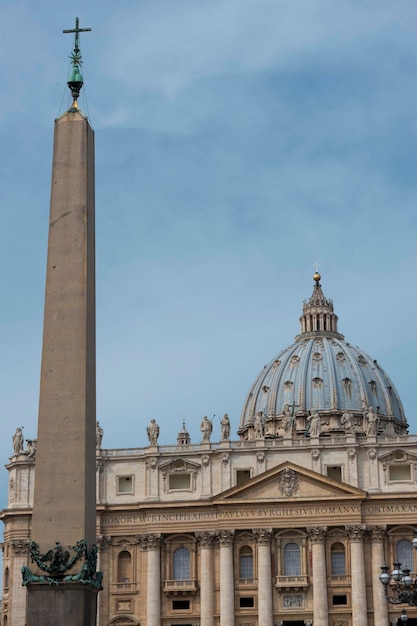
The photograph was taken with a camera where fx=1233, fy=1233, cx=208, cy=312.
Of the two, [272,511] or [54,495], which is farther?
[272,511]

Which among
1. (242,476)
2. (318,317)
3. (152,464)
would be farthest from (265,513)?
(318,317)

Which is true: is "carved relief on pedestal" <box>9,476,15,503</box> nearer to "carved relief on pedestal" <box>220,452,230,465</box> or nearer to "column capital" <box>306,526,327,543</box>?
"carved relief on pedestal" <box>220,452,230,465</box>

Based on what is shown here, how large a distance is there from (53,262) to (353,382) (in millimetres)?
88439

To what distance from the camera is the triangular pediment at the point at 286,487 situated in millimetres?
73688

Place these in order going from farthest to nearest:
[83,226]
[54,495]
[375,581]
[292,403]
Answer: [292,403] < [375,581] < [83,226] < [54,495]

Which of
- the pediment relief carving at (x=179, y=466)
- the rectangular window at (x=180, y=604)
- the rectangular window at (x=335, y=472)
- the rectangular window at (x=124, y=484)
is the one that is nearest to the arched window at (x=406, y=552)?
the rectangular window at (x=335, y=472)

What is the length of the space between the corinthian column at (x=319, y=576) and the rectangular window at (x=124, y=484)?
37.7 ft

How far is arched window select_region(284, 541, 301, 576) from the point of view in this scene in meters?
73.5

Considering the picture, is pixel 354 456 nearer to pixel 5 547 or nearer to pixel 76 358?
pixel 5 547

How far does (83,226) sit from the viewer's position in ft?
74.2

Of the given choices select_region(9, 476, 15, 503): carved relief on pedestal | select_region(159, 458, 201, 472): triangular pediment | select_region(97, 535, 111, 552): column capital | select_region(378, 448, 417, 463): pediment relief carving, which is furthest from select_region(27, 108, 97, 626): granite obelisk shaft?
select_region(9, 476, 15, 503): carved relief on pedestal

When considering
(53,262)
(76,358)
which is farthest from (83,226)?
(76,358)

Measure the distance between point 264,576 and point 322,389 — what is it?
38026mm

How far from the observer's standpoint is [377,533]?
73062 millimetres
